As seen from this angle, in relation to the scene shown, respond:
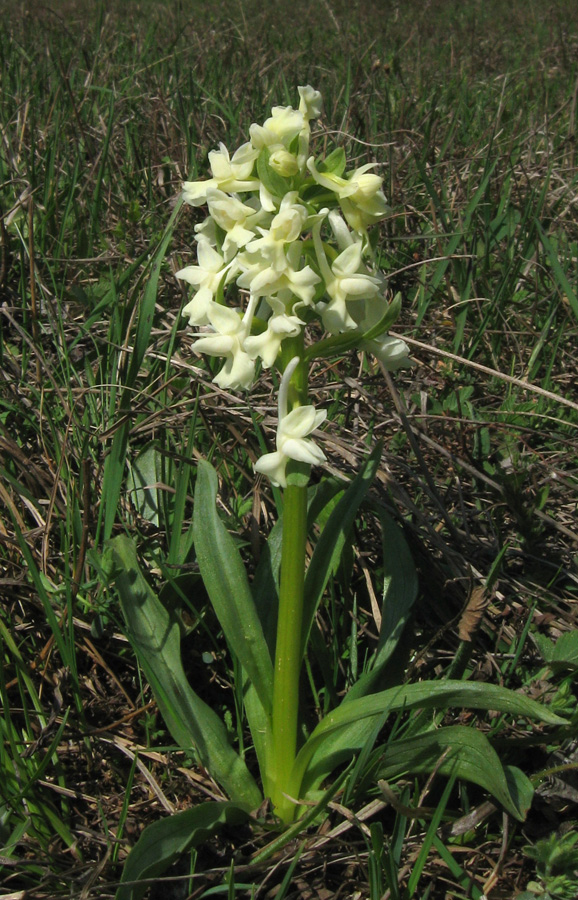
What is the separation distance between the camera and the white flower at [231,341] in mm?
1442

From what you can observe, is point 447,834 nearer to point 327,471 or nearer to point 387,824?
point 387,824

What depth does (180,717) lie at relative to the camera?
169 cm

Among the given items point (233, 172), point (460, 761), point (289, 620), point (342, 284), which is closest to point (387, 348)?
point (342, 284)

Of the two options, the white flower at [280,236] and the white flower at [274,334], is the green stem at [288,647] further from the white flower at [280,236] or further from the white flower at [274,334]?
the white flower at [280,236]

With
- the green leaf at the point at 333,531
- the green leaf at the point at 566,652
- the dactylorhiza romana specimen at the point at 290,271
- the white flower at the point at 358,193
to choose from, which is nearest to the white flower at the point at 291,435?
the dactylorhiza romana specimen at the point at 290,271

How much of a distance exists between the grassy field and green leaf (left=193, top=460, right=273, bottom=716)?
13 centimetres

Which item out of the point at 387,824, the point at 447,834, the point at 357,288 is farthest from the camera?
the point at 387,824

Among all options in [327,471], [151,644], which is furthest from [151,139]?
[151,644]

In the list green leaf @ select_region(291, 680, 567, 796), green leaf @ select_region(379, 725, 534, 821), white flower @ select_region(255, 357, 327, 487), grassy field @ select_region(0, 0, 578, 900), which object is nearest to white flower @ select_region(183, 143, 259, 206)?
white flower @ select_region(255, 357, 327, 487)

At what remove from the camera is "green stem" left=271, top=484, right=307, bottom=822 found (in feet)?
5.04

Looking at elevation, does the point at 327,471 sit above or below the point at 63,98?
below

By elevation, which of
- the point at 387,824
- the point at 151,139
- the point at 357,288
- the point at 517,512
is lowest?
the point at 387,824

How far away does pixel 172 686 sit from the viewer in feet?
5.63

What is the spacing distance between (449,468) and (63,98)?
9.67ft
